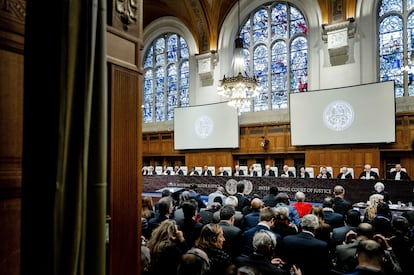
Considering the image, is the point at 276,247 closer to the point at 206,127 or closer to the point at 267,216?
the point at 267,216

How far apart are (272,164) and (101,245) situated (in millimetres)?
12010

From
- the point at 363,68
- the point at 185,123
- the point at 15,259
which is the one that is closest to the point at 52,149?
the point at 15,259

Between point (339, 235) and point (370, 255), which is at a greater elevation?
point (370, 255)

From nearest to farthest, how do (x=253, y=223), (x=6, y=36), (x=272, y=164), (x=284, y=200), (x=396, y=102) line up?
(x=6, y=36)
(x=253, y=223)
(x=284, y=200)
(x=396, y=102)
(x=272, y=164)

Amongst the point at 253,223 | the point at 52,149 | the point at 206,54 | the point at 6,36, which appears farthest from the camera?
the point at 206,54

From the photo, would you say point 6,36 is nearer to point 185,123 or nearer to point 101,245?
point 101,245

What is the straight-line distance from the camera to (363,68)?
10953mm

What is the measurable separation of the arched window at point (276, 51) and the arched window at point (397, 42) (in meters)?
2.52

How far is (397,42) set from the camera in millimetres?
10773

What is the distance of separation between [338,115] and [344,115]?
205 mm

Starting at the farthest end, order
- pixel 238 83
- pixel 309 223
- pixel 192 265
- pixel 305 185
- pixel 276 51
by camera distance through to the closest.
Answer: pixel 276 51 < pixel 238 83 < pixel 305 185 < pixel 309 223 < pixel 192 265

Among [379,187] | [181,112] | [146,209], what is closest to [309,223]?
[146,209]

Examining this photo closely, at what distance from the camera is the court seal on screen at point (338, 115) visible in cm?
1077

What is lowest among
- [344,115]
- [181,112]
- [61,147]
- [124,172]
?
[124,172]
